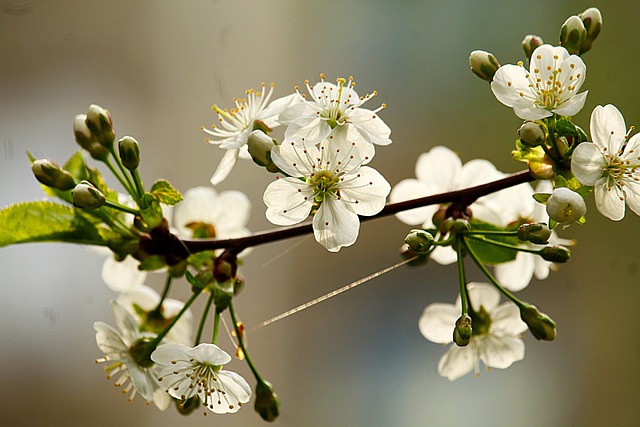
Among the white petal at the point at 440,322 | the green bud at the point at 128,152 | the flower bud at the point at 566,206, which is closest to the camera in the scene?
the flower bud at the point at 566,206

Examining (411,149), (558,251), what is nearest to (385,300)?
(411,149)

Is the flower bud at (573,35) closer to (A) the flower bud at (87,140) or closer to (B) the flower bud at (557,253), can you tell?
(B) the flower bud at (557,253)

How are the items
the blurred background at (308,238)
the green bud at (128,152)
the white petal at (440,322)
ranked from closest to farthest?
the green bud at (128,152) → the white petal at (440,322) → the blurred background at (308,238)

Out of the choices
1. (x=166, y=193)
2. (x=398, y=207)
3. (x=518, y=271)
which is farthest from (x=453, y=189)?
(x=166, y=193)

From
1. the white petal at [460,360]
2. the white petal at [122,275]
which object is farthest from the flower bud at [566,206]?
the white petal at [122,275]

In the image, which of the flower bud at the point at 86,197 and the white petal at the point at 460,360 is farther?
the white petal at the point at 460,360

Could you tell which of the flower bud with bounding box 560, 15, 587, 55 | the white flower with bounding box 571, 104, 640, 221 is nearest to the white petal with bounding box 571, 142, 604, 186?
the white flower with bounding box 571, 104, 640, 221

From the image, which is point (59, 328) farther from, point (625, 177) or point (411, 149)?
point (625, 177)
